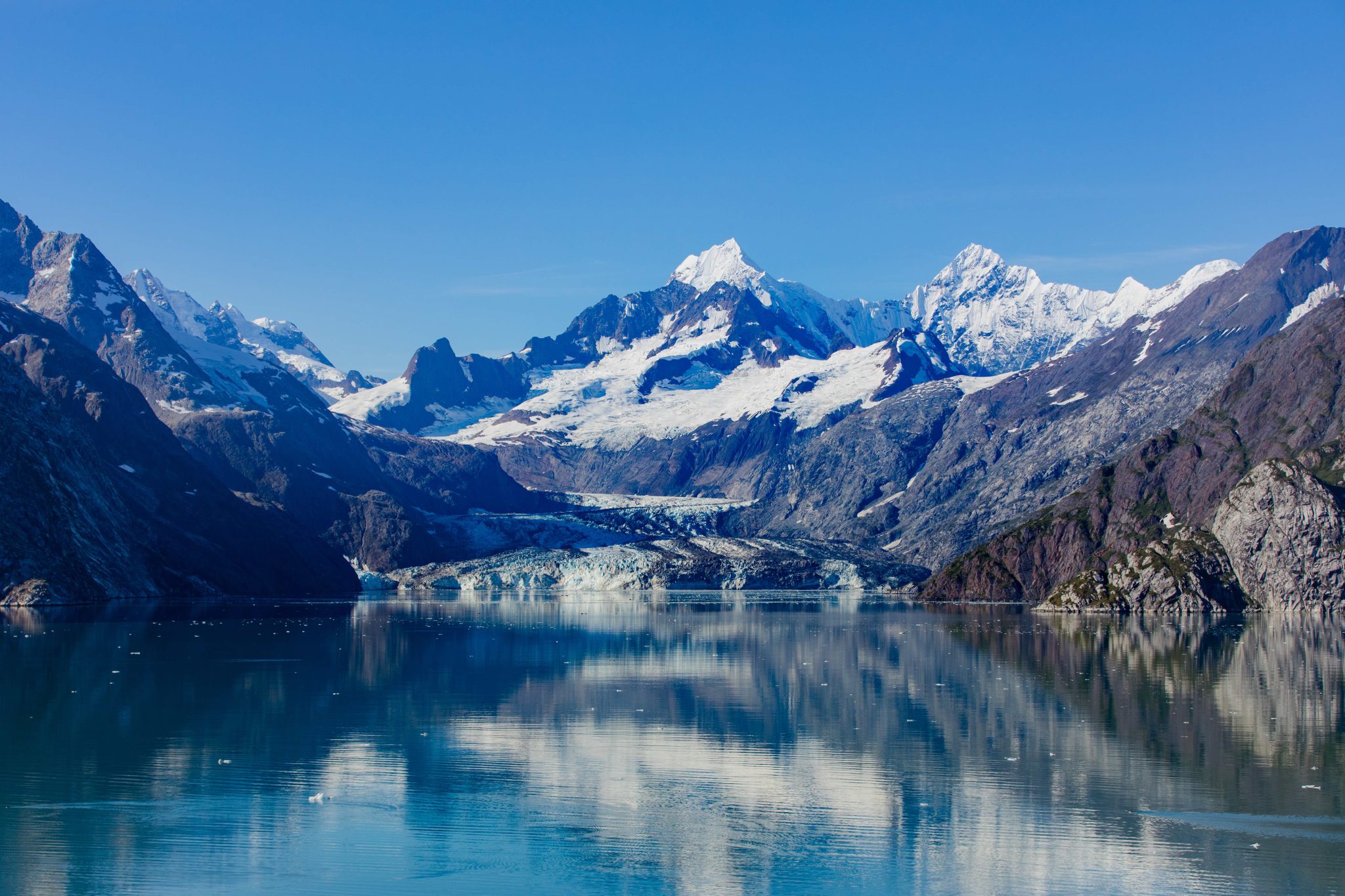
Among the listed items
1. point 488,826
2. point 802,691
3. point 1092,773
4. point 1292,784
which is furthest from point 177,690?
point 1292,784

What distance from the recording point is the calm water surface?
3972cm

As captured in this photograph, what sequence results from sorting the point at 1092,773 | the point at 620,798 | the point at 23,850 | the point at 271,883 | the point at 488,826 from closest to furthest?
the point at 271,883 → the point at 23,850 → the point at 488,826 → the point at 620,798 → the point at 1092,773

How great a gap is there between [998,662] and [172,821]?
246 ft

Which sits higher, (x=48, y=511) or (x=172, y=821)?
(x=48, y=511)

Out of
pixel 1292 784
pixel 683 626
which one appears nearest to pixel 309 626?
pixel 683 626

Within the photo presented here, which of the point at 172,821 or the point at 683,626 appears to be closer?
the point at 172,821

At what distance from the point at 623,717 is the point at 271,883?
3450 centimetres

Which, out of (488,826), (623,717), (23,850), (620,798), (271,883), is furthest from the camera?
(623,717)

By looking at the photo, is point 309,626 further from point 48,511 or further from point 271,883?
point 271,883

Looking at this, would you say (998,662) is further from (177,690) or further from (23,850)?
(23,850)

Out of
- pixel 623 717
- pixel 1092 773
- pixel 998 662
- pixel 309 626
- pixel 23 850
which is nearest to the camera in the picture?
pixel 23 850

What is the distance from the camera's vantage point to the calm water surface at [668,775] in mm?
39719

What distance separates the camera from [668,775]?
5422 cm

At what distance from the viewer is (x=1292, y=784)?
51.8m
